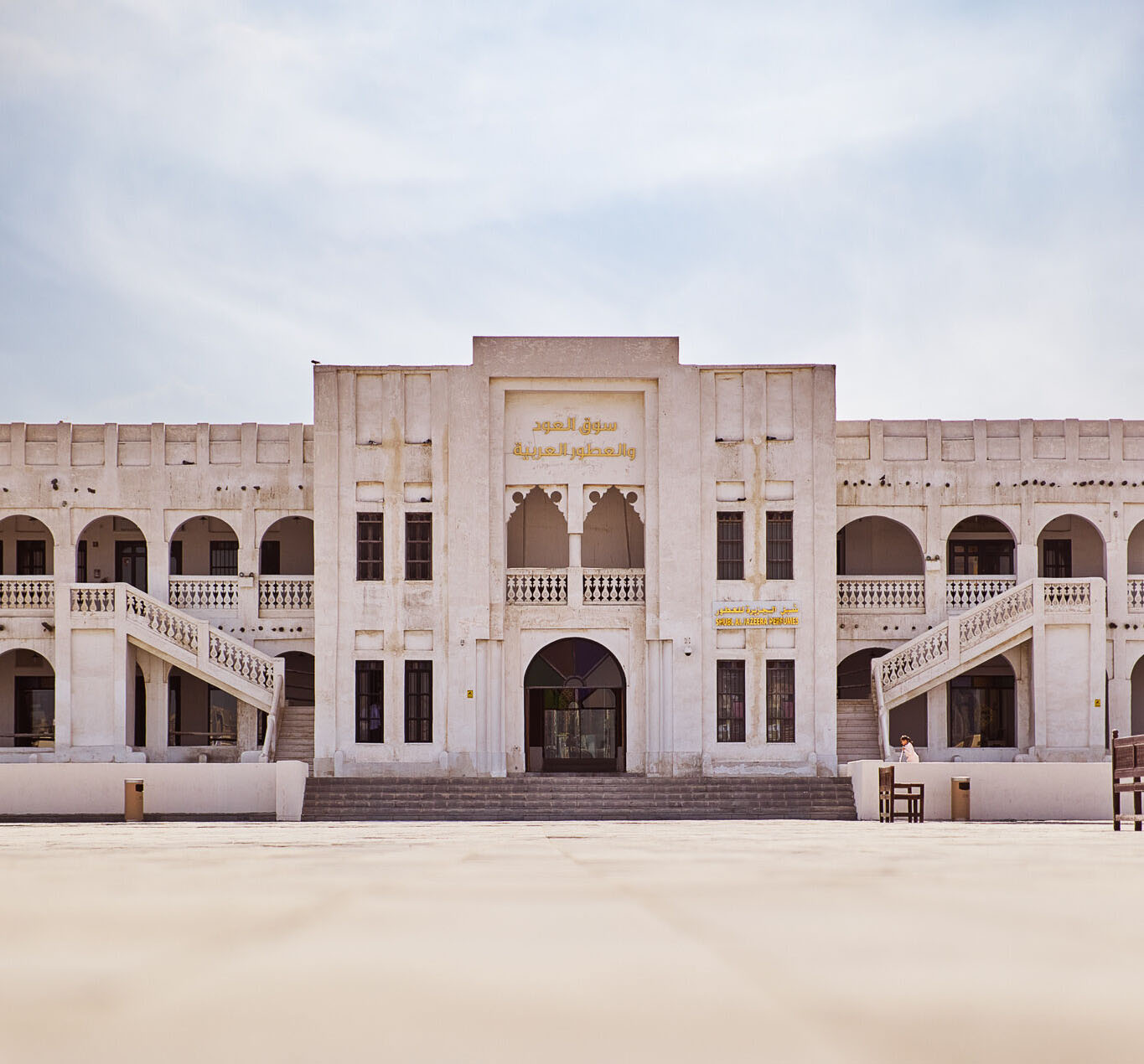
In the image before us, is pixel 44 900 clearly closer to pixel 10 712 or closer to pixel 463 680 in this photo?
pixel 463 680

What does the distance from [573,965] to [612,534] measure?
29821 millimetres

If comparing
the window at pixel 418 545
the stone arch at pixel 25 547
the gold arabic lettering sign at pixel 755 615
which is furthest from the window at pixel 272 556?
the gold arabic lettering sign at pixel 755 615

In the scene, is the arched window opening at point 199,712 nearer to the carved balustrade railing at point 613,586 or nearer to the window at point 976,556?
the carved balustrade railing at point 613,586

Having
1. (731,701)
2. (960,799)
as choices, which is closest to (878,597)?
(731,701)

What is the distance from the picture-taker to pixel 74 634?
97.9 feet

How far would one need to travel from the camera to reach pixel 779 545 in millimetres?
29875

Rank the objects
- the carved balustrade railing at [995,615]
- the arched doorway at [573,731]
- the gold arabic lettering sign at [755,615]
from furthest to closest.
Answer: the arched doorway at [573,731] < the carved balustrade railing at [995,615] < the gold arabic lettering sign at [755,615]

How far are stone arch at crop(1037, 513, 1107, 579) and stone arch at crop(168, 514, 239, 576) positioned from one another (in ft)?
64.4

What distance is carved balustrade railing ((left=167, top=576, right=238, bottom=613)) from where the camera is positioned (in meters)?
31.1

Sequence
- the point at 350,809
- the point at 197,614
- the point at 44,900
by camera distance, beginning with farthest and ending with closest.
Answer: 1. the point at 197,614
2. the point at 350,809
3. the point at 44,900

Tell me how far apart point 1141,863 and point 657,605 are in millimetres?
22734

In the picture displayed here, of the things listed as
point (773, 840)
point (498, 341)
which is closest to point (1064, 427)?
point (498, 341)

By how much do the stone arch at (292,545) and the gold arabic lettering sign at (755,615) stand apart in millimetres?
10527

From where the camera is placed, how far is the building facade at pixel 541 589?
29.3 meters
